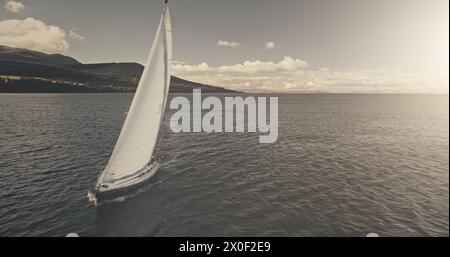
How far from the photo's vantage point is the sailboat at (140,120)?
29422 millimetres

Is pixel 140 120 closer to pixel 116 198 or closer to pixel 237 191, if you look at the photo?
pixel 116 198

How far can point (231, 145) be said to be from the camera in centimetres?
6031

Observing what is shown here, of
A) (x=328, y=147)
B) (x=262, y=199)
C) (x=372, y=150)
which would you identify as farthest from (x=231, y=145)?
(x=372, y=150)

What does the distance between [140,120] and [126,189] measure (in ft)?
29.4

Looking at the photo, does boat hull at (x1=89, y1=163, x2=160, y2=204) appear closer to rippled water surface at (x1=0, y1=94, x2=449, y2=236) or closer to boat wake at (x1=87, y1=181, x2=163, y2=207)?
boat wake at (x1=87, y1=181, x2=163, y2=207)

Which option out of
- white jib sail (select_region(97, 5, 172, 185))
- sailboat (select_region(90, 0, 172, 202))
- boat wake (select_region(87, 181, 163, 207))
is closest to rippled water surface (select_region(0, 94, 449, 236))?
boat wake (select_region(87, 181, 163, 207))

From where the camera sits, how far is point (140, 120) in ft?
101

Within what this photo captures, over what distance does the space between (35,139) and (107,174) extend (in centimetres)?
4687

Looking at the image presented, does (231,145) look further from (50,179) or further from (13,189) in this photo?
(13,189)

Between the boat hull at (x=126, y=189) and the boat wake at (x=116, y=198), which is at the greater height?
the boat hull at (x=126, y=189)

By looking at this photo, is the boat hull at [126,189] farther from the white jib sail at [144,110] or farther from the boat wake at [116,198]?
the white jib sail at [144,110]

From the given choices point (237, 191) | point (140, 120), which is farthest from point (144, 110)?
point (237, 191)

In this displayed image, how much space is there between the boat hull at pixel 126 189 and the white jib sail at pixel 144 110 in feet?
3.68

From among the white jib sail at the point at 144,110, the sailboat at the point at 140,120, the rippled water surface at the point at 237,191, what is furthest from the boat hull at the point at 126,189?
the white jib sail at the point at 144,110
